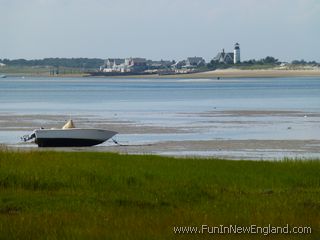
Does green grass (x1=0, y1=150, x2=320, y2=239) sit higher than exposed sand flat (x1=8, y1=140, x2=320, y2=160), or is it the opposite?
green grass (x1=0, y1=150, x2=320, y2=239)

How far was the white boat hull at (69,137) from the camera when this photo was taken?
33781 millimetres

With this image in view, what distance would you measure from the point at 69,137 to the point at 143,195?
1828 cm

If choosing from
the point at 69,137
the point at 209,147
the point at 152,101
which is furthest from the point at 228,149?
the point at 152,101

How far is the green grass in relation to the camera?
1288cm

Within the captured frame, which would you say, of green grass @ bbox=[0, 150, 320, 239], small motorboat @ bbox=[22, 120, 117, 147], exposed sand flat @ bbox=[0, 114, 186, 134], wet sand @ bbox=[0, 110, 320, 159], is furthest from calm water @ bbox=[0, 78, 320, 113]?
green grass @ bbox=[0, 150, 320, 239]

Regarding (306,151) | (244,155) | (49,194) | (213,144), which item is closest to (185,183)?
(49,194)

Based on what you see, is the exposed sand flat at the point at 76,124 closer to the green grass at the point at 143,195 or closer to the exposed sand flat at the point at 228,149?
the exposed sand flat at the point at 228,149

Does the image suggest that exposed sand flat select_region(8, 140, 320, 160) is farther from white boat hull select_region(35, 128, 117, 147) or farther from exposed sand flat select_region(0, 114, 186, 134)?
exposed sand flat select_region(0, 114, 186, 134)

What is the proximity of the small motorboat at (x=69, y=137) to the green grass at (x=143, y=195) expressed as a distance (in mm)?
11165

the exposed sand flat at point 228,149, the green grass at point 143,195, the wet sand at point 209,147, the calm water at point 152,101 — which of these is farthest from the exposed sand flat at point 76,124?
the green grass at point 143,195

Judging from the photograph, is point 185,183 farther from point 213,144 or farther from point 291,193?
point 213,144

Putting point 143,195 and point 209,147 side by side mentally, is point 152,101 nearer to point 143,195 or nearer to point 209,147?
point 209,147

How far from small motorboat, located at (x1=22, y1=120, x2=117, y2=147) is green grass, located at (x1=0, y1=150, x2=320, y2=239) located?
36.6ft

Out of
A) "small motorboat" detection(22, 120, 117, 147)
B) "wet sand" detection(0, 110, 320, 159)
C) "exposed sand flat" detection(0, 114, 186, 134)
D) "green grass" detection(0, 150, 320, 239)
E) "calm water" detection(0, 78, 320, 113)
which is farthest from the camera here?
"calm water" detection(0, 78, 320, 113)
